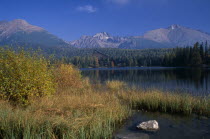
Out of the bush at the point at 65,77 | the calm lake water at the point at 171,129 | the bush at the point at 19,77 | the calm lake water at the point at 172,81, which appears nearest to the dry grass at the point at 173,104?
the calm lake water at the point at 171,129

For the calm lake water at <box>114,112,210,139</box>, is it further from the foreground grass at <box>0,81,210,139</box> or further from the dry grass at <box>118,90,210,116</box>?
the dry grass at <box>118,90,210,116</box>

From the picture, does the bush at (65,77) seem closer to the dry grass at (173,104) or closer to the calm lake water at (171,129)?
the dry grass at (173,104)

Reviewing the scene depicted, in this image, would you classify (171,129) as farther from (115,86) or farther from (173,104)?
(115,86)

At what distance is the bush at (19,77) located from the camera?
10.6 m

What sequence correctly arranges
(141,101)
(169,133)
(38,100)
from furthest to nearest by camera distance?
1. (141,101)
2. (38,100)
3. (169,133)

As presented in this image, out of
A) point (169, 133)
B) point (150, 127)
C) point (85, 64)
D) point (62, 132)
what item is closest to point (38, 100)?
point (62, 132)

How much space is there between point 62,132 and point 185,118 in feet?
23.5

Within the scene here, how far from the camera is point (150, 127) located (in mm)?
8562

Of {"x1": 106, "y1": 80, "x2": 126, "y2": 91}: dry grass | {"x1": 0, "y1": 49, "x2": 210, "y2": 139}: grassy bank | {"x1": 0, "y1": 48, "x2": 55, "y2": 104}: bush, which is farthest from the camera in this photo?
{"x1": 106, "y1": 80, "x2": 126, "y2": 91}: dry grass

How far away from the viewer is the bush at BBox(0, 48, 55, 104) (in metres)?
10.6

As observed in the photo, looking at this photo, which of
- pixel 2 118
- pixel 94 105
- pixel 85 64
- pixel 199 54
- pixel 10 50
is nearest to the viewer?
pixel 2 118

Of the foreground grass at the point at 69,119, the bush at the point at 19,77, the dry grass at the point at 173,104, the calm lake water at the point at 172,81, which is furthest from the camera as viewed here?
the calm lake water at the point at 172,81

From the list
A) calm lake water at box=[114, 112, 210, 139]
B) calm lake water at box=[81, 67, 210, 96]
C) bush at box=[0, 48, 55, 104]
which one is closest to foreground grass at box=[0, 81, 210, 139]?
calm lake water at box=[114, 112, 210, 139]

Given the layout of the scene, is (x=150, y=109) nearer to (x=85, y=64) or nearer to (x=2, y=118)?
(x=2, y=118)
